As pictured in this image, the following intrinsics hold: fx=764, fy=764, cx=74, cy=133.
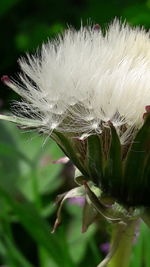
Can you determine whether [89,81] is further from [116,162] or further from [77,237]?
[77,237]

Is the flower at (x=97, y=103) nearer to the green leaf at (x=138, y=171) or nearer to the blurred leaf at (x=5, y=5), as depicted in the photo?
the green leaf at (x=138, y=171)

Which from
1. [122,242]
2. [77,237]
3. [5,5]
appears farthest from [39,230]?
[5,5]

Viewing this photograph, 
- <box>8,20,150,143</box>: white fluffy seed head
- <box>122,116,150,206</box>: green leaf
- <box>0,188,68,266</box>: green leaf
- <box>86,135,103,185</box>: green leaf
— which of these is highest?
<box>8,20,150,143</box>: white fluffy seed head

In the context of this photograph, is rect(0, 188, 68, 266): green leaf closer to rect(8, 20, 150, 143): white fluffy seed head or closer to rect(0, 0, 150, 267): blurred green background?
rect(0, 0, 150, 267): blurred green background

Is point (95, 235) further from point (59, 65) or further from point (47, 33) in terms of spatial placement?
point (59, 65)

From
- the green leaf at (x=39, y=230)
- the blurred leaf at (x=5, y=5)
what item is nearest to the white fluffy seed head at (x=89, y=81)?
the green leaf at (x=39, y=230)

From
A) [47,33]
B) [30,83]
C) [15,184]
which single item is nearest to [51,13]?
[47,33]

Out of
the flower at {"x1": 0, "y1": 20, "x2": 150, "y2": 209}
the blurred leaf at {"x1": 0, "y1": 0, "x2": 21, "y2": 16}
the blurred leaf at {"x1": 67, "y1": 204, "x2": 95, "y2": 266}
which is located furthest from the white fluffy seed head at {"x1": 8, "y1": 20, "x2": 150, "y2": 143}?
the blurred leaf at {"x1": 0, "y1": 0, "x2": 21, "y2": 16}
